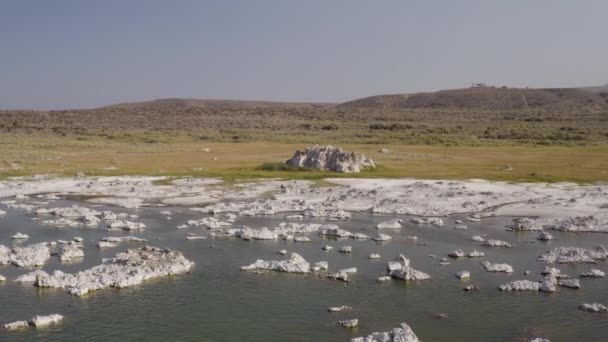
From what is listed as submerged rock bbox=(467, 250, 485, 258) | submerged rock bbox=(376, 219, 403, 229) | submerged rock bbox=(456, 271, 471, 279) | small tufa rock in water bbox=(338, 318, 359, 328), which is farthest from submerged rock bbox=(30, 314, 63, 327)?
submerged rock bbox=(376, 219, 403, 229)

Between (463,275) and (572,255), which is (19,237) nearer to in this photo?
(463,275)

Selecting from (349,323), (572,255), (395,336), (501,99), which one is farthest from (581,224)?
(501,99)

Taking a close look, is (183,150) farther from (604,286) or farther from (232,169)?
(604,286)

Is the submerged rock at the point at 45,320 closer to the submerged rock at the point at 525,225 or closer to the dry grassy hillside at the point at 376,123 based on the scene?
the submerged rock at the point at 525,225

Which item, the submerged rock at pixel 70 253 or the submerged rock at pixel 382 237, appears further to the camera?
the submerged rock at pixel 382 237

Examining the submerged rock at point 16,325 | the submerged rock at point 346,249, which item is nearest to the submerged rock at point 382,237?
the submerged rock at point 346,249

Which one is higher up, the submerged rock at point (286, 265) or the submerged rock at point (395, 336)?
the submerged rock at point (286, 265)
